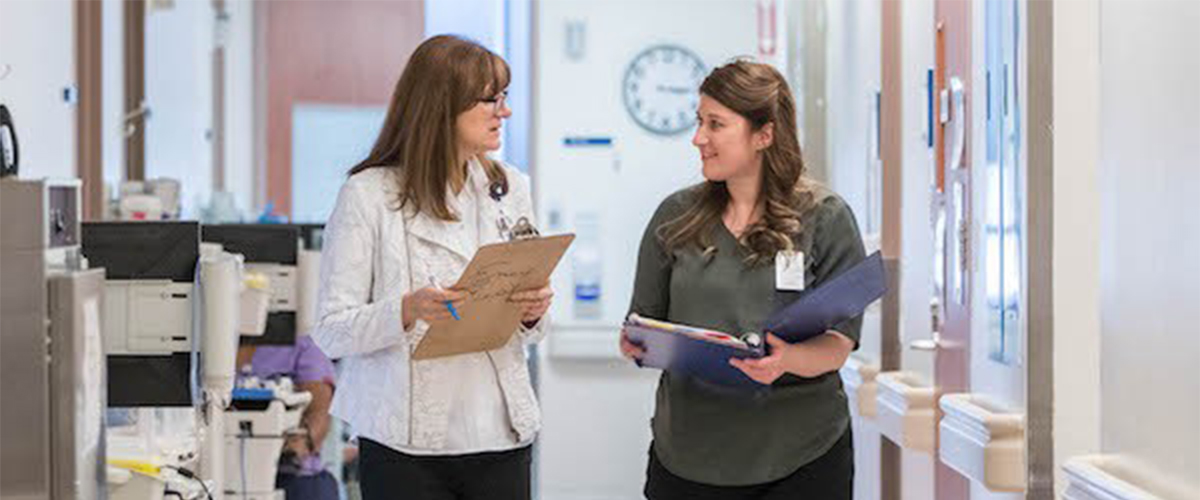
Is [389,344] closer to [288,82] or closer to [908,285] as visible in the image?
[908,285]

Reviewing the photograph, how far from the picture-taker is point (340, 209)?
3311 millimetres

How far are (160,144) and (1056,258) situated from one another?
279 inches

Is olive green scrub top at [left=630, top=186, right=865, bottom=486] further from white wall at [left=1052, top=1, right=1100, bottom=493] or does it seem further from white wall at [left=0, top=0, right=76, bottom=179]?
white wall at [left=0, top=0, right=76, bottom=179]

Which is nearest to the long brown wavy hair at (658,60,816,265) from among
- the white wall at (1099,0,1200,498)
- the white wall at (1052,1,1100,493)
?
the white wall at (1052,1,1100,493)

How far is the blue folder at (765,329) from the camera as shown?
3070 mm

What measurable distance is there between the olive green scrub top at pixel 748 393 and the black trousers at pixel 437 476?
1.04 feet

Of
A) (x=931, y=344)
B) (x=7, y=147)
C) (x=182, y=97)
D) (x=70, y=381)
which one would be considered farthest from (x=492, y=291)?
(x=182, y=97)

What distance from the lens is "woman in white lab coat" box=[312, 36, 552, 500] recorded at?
3262 millimetres

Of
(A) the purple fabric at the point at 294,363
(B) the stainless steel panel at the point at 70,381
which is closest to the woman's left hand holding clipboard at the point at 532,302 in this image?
(B) the stainless steel panel at the point at 70,381

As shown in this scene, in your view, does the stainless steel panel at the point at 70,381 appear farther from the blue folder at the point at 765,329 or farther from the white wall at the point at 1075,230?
the white wall at the point at 1075,230

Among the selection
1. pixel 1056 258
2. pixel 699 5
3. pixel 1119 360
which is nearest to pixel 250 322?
pixel 1056 258

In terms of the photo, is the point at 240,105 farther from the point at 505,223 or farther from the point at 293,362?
the point at 505,223

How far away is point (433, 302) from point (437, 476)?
0.35m

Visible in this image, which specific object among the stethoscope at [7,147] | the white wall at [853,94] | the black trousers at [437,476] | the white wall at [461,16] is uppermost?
the white wall at [461,16]
